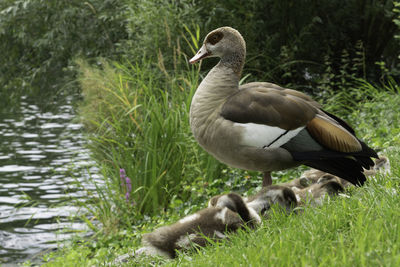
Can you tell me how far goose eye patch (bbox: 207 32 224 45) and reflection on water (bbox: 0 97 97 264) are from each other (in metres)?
3.43

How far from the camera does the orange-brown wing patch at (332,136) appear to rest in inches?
197

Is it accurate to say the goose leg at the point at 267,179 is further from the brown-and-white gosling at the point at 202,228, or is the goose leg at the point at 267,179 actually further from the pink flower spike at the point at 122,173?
the pink flower spike at the point at 122,173

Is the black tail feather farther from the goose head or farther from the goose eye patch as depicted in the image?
the goose eye patch

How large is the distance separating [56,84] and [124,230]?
10726mm

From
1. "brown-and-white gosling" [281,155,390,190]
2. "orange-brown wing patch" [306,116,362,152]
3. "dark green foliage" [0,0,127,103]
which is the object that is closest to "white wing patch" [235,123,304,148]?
"orange-brown wing patch" [306,116,362,152]

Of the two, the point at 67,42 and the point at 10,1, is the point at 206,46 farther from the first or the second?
the point at 10,1

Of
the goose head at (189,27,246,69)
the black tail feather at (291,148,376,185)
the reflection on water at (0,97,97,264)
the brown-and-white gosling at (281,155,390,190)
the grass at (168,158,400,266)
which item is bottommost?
the reflection on water at (0,97,97,264)

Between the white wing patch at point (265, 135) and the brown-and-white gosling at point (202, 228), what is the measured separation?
54 cm

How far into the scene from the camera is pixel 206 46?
225 inches

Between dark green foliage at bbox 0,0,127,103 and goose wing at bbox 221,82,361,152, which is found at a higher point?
goose wing at bbox 221,82,361,152

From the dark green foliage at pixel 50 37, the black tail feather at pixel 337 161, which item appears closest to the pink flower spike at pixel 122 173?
the black tail feather at pixel 337 161

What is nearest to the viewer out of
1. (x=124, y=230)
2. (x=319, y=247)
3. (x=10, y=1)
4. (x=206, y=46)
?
(x=319, y=247)

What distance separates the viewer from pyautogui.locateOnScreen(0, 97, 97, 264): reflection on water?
8781mm

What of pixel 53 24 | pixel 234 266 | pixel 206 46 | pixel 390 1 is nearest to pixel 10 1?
pixel 53 24
